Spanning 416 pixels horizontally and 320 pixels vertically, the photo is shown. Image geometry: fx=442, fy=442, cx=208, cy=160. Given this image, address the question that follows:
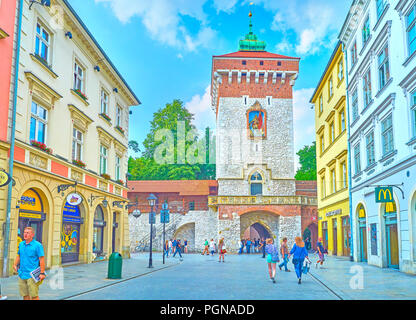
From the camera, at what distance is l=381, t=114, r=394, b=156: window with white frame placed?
18.3m

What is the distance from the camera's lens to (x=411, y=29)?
15.9 m

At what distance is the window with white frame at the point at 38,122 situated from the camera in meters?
16.5

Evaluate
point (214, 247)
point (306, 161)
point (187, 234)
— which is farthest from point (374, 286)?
point (306, 161)

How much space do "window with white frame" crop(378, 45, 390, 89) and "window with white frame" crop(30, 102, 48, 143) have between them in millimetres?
14301

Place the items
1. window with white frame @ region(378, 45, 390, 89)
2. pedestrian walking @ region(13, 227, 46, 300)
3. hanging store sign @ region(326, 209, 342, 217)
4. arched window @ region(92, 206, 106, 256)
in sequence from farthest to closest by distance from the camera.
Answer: hanging store sign @ region(326, 209, 342, 217)
arched window @ region(92, 206, 106, 256)
window with white frame @ region(378, 45, 390, 89)
pedestrian walking @ region(13, 227, 46, 300)

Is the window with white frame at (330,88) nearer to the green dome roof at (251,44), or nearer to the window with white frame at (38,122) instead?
the window with white frame at (38,122)

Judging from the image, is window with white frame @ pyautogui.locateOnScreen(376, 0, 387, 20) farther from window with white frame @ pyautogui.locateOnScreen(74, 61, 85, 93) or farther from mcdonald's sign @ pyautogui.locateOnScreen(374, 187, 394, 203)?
window with white frame @ pyautogui.locateOnScreen(74, 61, 85, 93)

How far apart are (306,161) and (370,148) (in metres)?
40.7

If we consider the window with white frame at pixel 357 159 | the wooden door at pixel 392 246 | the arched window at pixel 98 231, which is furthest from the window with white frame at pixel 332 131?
the arched window at pixel 98 231

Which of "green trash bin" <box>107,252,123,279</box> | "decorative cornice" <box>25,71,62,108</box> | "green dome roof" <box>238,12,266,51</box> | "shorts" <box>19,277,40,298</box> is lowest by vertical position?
"green trash bin" <box>107,252,123,279</box>

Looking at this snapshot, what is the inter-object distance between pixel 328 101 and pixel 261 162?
49.0 ft

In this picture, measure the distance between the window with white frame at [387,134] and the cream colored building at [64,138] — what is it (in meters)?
13.4

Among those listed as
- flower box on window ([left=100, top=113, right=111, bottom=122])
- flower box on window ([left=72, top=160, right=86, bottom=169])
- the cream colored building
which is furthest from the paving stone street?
A: flower box on window ([left=100, top=113, right=111, bottom=122])
